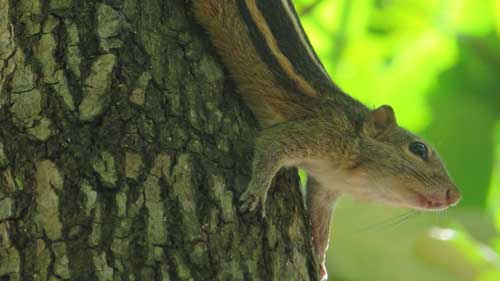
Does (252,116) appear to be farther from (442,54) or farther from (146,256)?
(442,54)

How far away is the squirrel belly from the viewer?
3.90m

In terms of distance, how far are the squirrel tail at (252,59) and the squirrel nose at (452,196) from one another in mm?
861

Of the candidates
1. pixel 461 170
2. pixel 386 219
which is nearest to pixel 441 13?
pixel 461 170

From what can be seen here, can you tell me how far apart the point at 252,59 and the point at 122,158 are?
105 cm

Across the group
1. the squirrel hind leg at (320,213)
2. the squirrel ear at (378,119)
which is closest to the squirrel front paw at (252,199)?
the squirrel hind leg at (320,213)

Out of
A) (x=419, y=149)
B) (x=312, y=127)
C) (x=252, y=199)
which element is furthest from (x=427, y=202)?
(x=252, y=199)

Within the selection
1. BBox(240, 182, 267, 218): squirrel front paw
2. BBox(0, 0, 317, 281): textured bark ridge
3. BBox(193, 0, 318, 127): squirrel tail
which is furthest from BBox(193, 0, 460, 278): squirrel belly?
BBox(0, 0, 317, 281): textured bark ridge

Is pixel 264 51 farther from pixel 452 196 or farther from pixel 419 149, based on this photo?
pixel 452 196

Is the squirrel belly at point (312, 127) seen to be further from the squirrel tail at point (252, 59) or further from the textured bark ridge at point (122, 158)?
the textured bark ridge at point (122, 158)

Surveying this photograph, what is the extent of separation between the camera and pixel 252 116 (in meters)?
3.82

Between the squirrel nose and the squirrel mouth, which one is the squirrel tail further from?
the squirrel nose

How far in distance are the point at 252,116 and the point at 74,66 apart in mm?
843

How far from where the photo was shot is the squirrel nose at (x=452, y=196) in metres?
4.40

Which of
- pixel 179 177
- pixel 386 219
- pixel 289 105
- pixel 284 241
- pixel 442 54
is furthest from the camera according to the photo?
pixel 442 54
